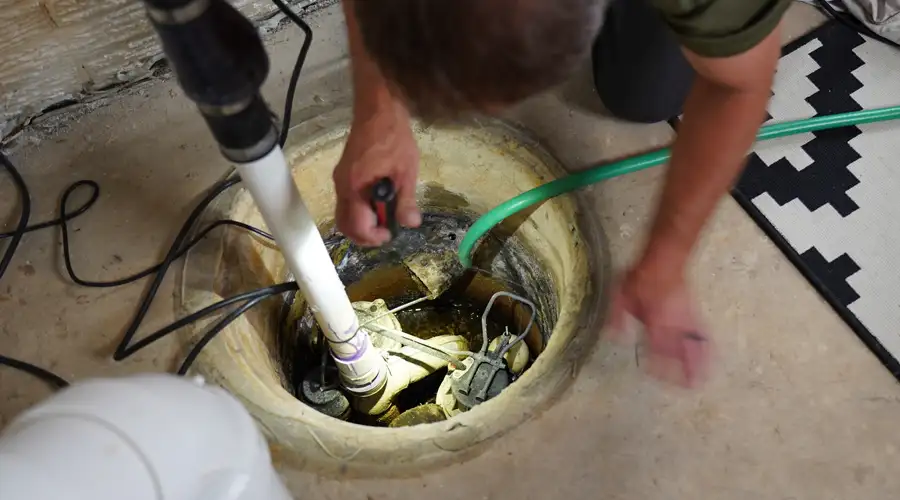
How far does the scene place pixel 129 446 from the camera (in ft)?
1.51

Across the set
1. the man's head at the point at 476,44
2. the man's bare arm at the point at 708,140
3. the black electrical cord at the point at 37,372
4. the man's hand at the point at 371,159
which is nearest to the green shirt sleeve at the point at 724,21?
the man's bare arm at the point at 708,140

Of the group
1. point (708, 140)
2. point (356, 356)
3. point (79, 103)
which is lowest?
point (356, 356)

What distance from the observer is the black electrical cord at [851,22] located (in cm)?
124

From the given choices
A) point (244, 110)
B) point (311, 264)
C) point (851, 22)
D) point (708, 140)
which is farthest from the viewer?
point (851, 22)

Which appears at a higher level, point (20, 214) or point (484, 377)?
point (20, 214)

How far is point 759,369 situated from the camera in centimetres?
96

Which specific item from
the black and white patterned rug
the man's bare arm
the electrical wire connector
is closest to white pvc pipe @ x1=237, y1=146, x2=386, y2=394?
the electrical wire connector

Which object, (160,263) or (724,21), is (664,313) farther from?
(160,263)

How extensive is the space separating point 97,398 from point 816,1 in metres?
1.24

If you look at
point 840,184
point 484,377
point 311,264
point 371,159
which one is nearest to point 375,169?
point 371,159

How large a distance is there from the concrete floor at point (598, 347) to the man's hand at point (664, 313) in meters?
0.07

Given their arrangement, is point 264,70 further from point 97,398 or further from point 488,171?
point 488,171

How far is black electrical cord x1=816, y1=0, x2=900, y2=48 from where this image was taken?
1241 millimetres

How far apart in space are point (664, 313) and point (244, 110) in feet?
1.61
